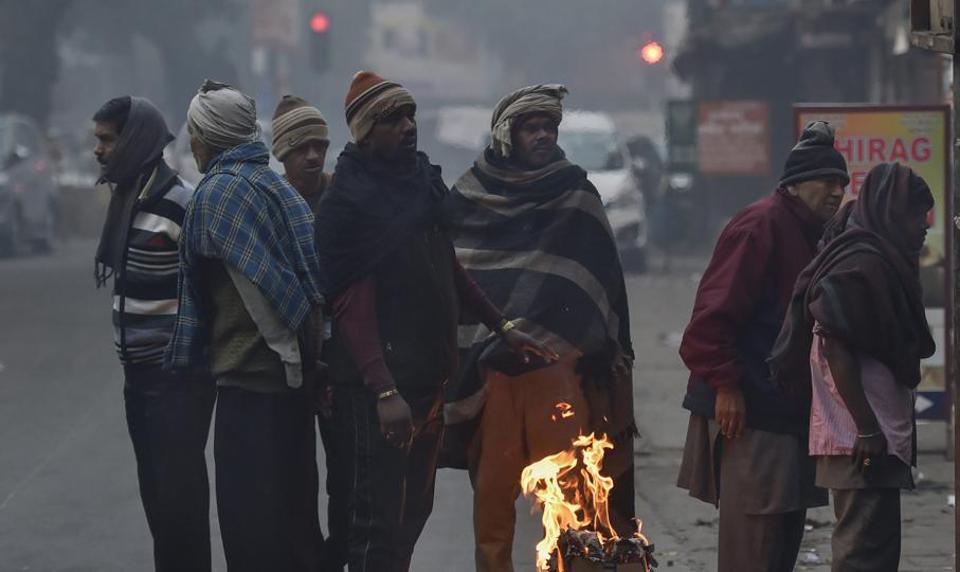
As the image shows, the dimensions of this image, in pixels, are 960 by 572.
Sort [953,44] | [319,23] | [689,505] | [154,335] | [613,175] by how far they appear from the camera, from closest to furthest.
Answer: [953,44]
[154,335]
[689,505]
[613,175]
[319,23]

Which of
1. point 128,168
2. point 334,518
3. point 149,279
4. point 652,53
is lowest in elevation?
point 334,518

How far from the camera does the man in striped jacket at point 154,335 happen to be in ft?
19.5

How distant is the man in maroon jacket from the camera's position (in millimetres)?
5703

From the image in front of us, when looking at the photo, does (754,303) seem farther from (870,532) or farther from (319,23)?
(319,23)

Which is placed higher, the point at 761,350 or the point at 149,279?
the point at 149,279

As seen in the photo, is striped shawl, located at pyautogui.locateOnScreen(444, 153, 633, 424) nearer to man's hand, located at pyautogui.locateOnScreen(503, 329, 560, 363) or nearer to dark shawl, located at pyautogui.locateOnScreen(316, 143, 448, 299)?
man's hand, located at pyautogui.locateOnScreen(503, 329, 560, 363)

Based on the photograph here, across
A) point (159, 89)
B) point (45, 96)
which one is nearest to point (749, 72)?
point (45, 96)

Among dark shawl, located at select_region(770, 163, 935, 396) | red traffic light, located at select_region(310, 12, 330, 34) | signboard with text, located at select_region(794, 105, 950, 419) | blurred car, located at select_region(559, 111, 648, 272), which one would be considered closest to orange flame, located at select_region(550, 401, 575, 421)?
dark shawl, located at select_region(770, 163, 935, 396)

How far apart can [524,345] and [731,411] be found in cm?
74

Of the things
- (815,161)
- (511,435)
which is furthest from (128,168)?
(815,161)

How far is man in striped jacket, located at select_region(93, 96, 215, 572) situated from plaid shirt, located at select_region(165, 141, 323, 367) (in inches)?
16.6

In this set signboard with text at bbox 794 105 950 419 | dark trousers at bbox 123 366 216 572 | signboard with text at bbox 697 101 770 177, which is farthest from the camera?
signboard with text at bbox 697 101 770 177

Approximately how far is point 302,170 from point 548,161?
0.96m

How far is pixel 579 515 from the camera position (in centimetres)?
595
